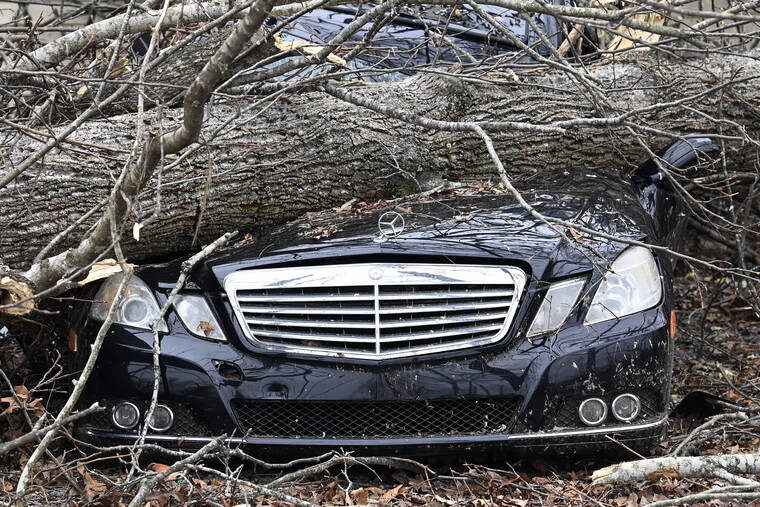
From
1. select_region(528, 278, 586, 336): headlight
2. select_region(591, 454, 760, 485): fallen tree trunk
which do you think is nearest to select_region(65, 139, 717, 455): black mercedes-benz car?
select_region(528, 278, 586, 336): headlight

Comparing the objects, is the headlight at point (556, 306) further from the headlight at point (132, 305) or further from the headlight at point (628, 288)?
the headlight at point (132, 305)

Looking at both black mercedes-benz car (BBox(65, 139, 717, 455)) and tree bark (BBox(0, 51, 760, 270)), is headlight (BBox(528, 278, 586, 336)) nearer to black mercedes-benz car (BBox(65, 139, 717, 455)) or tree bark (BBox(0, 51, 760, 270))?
black mercedes-benz car (BBox(65, 139, 717, 455))

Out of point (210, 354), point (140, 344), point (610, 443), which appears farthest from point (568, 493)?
point (140, 344)

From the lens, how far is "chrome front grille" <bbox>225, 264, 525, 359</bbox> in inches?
128

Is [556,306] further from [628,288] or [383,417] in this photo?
[383,417]

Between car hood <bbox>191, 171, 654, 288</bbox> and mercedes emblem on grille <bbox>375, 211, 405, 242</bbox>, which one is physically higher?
mercedes emblem on grille <bbox>375, 211, 405, 242</bbox>

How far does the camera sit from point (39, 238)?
3891 millimetres

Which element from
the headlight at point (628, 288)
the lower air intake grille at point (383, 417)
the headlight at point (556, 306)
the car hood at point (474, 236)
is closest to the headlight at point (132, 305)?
the car hood at point (474, 236)

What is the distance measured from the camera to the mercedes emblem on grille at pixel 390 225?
3396mm

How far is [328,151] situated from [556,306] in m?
1.63

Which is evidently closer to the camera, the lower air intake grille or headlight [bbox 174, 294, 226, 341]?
the lower air intake grille

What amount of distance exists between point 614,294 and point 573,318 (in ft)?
0.67

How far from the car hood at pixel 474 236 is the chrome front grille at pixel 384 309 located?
0.19 feet

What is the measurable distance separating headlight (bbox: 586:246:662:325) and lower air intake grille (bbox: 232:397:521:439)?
49cm
